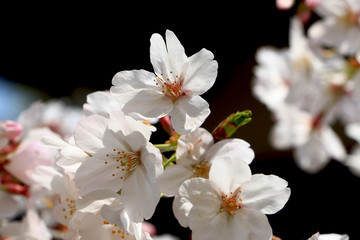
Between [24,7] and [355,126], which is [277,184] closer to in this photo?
[355,126]

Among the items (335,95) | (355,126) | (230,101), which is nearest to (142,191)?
(355,126)

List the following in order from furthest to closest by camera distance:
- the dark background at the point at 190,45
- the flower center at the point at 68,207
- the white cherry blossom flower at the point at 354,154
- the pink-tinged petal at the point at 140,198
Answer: the dark background at the point at 190,45 < the white cherry blossom flower at the point at 354,154 < the flower center at the point at 68,207 < the pink-tinged petal at the point at 140,198

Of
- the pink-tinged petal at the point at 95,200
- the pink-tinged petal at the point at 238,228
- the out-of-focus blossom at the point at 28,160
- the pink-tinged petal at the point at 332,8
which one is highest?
the pink-tinged petal at the point at 332,8

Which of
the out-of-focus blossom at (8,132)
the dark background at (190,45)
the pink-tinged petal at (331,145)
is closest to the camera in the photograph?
the out-of-focus blossom at (8,132)

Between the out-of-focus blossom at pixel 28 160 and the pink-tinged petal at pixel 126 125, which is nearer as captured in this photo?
the pink-tinged petal at pixel 126 125

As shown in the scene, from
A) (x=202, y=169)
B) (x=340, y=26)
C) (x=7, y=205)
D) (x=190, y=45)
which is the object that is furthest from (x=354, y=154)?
(x=7, y=205)

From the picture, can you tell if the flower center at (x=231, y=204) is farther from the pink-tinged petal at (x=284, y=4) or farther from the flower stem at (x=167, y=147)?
the pink-tinged petal at (x=284, y=4)

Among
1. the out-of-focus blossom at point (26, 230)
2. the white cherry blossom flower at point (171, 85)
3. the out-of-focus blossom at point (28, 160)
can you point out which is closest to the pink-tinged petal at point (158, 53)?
the white cherry blossom flower at point (171, 85)

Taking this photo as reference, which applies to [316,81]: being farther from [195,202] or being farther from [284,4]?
[195,202]

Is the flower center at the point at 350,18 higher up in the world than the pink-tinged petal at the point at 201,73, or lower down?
lower down
